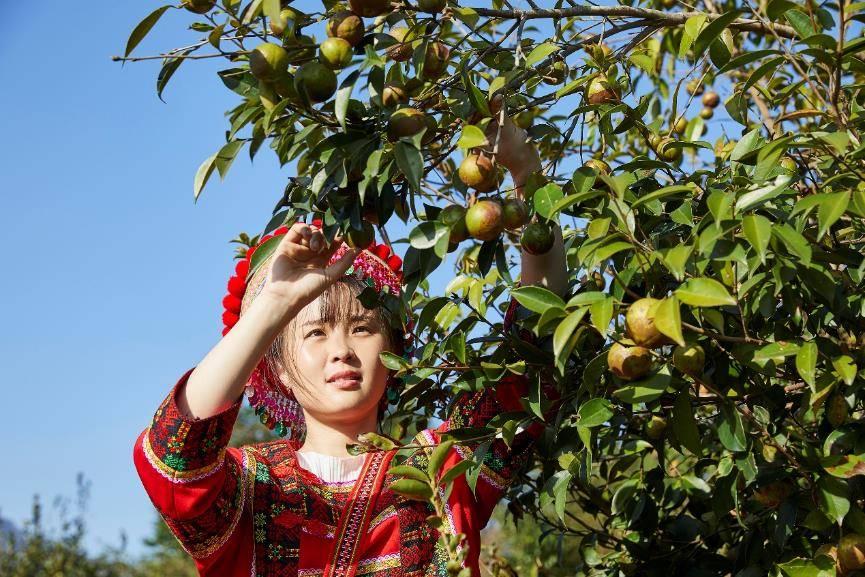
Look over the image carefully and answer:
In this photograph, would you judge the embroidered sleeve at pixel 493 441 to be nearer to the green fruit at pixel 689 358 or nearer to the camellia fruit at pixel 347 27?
the green fruit at pixel 689 358

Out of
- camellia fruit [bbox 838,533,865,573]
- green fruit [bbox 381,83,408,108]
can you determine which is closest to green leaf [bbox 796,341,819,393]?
camellia fruit [bbox 838,533,865,573]

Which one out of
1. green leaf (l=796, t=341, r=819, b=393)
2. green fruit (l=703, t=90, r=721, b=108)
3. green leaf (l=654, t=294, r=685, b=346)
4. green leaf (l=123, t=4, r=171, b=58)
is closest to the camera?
green leaf (l=654, t=294, r=685, b=346)

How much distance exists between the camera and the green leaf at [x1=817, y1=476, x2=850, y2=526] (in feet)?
4.67

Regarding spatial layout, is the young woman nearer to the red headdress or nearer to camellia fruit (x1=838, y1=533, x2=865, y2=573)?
the red headdress

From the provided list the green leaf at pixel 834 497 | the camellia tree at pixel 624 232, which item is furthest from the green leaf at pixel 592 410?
the green leaf at pixel 834 497

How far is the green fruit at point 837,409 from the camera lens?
1.43 meters

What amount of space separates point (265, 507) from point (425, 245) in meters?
0.75

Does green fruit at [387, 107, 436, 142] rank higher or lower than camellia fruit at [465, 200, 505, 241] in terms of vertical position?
higher

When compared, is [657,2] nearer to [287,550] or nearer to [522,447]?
[522,447]

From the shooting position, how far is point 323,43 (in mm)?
1358

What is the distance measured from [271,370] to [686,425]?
102 cm

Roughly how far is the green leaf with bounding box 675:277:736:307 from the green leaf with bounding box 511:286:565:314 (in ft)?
0.73

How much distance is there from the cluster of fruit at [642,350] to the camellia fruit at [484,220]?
0.23 metres

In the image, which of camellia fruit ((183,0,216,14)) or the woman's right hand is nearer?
camellia fruit ((183,0,216,14))
